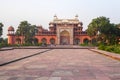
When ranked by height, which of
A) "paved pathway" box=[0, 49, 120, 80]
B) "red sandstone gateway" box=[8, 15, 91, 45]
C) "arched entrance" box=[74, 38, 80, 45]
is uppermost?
"red sandstone gateway" box=[8, 15, 91, 45]

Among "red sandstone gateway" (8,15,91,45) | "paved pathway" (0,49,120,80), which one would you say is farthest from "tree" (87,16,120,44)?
"paved pathway" (0,49,120,80)

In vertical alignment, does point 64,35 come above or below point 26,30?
below

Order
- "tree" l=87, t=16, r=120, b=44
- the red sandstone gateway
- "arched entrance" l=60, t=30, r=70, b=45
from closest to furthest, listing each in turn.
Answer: "tree" l=87, t=16, r=120, b=44
the red sandstone gateway
"arched entrance" l=60, t=30, r=70, b=45

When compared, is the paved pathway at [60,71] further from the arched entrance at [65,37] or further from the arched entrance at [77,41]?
the arched entrance at [65,37]

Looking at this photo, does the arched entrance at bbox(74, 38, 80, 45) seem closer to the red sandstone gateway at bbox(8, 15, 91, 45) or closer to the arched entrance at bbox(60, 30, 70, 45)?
the red sandstone gateway at bbox(8, 15, 91, 45)

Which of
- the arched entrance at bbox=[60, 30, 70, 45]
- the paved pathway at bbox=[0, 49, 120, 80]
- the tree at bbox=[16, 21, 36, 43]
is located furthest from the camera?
the arched entrance at bbox=[60, 30, 70, 45]

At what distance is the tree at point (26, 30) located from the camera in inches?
2270

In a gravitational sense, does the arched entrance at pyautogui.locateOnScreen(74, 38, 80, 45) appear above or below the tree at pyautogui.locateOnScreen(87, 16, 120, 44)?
below

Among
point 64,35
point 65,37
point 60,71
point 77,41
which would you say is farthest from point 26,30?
point 60,71

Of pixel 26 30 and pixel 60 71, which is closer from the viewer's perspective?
pixel 60 71

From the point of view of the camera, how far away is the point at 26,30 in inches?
2287

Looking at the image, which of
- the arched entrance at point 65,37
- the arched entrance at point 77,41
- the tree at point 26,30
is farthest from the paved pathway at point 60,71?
the arched entrance at point 65,37

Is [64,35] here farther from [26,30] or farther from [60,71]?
[60,71]

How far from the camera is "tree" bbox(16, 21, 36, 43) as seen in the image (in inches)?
2270
